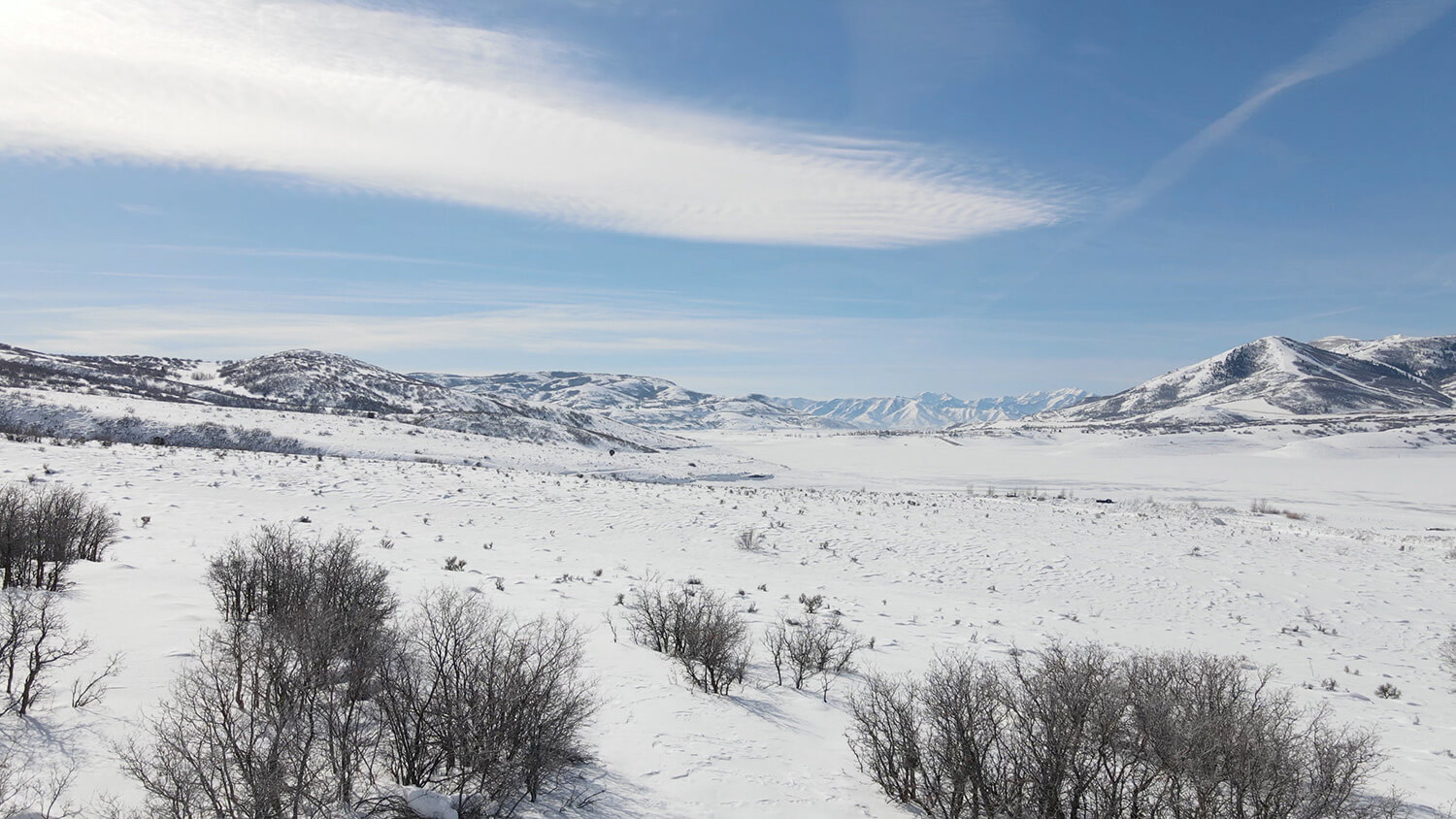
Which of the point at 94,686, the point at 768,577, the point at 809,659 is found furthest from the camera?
the point at 768,577

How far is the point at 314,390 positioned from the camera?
8012cm

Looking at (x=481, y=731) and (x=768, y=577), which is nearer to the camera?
(x=481, y=731)

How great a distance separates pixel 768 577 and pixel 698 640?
26.6 ft

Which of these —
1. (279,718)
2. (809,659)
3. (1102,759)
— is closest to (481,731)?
(279,718)

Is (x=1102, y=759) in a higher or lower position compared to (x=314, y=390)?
lower

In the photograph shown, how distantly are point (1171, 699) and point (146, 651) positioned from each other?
363 inches

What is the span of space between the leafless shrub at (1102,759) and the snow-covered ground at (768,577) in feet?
2.02

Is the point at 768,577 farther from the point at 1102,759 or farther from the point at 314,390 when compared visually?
the point at 314,390

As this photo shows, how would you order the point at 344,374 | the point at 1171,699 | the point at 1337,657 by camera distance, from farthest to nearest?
the point at 344,374 < the point at 1337,657 < the point at 1171,699

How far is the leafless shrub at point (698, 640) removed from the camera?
7660 mm

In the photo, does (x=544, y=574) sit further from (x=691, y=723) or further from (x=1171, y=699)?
(x=1171, y=699)

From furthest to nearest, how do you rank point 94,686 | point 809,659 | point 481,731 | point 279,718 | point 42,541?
1. point 809,659
2. point 42,541
3. point 94,686
4. point 481,731
5. point 279,718

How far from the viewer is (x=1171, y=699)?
18.0 feet

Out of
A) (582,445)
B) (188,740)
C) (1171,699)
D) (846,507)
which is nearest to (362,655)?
(188,740)
